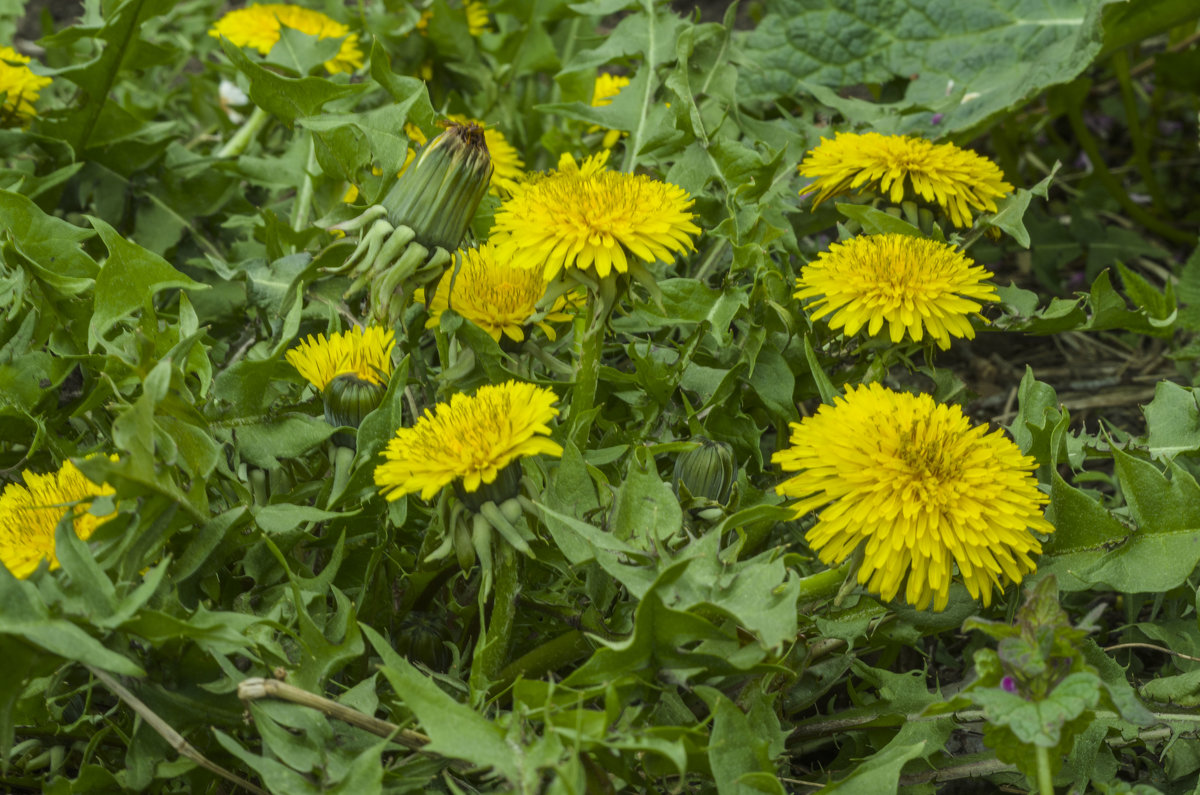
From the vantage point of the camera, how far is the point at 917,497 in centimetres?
112

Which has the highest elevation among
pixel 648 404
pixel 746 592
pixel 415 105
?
pixel 415 105

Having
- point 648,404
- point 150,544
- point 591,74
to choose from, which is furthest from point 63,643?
point 591,74

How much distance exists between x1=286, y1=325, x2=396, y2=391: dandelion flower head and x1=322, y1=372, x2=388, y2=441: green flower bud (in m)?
0.02

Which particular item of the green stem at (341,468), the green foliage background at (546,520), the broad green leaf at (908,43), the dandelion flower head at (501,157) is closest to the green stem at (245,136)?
the green foliage background at (546,520)

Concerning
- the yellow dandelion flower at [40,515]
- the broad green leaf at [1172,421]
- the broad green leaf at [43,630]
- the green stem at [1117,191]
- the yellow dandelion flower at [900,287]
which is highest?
the yellow dandelion flower at [900,287]

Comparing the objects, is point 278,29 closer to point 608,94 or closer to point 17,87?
point 17,87

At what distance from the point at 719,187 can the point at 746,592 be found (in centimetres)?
99

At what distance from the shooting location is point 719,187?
1.88m

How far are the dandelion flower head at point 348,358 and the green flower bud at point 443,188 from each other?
0.48 ft

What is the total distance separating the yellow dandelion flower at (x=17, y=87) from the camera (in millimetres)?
1939

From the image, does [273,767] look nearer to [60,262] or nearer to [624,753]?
[624,753]

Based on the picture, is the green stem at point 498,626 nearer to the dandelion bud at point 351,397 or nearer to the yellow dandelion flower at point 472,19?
the dandelion bud at point 351,397

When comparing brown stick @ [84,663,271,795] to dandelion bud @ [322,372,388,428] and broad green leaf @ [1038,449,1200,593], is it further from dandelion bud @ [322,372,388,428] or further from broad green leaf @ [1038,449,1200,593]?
broad green leaf @ [1038,449,1200,593]

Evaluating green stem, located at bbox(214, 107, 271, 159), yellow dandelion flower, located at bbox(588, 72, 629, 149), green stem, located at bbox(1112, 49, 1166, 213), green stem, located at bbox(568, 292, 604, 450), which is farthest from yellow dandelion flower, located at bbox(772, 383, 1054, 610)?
green stem, located at bbox(1112, 49, 1166, 213)
